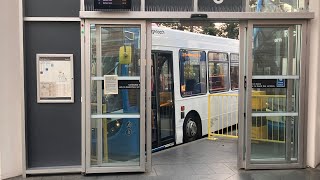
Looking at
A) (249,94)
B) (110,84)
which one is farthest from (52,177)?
(249,94)

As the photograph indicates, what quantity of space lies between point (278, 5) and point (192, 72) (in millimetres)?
3456

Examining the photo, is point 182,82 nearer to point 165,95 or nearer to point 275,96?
point 165,95

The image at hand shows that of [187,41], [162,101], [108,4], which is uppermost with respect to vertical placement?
[108,4]

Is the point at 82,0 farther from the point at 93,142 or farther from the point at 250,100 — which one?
the point at 250,100

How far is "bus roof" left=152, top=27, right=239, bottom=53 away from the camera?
342 inches

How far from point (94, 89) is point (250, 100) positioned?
101 inches

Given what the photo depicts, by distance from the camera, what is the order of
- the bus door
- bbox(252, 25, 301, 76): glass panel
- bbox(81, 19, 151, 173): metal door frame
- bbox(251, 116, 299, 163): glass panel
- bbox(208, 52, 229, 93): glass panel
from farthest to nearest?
bbox(208, 52, 229, 93): glass panel → the bus door → bbox(251, 116, 299, 163): glass panel → bbox(252, 25, 301, 76): glass panel → bbox(81, 19, 151, 173): metal door frame

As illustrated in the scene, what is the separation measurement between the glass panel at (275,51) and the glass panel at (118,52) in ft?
6.49

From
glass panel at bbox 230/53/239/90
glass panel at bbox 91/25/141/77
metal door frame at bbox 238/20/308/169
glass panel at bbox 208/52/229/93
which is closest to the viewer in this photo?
glass panel at bbox 91/25/141/77

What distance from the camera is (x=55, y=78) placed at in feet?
20.8

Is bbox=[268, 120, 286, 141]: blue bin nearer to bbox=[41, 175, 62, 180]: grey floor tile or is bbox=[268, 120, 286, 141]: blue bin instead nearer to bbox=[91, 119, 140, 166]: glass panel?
bbox=[91, 119, 140, 166]: glass panel

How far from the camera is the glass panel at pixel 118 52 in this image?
21.0ft

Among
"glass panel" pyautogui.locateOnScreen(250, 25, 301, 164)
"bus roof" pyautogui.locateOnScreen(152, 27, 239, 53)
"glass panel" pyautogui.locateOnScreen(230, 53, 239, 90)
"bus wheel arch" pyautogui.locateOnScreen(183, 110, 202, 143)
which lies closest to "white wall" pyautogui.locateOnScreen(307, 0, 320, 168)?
"glass panel" pyautogui.locateOnScreen(250, 25, 301, 164)

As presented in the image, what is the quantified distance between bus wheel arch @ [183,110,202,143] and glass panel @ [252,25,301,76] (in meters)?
3.23
